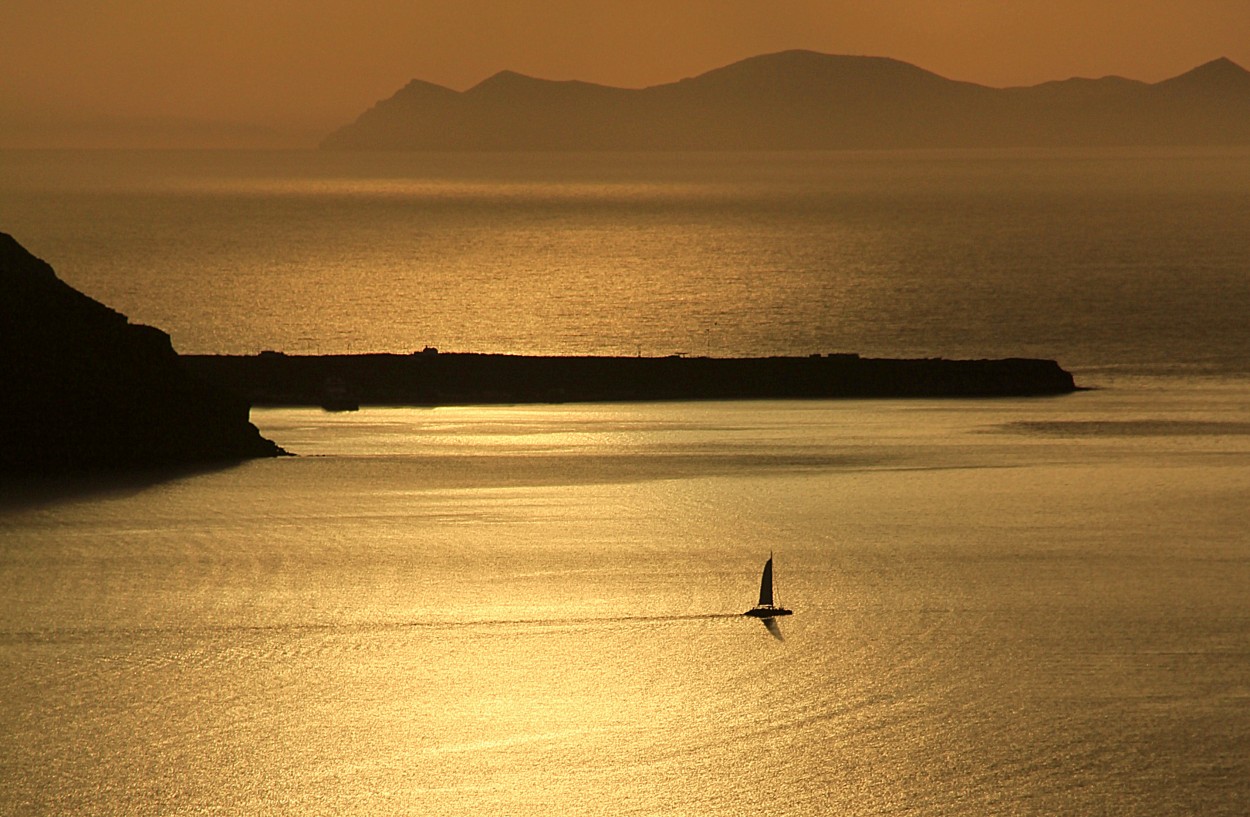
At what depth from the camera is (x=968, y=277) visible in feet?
340

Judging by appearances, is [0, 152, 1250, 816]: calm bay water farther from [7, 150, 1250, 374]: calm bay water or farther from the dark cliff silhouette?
[7, 150, 1250, 374]: calm bay water

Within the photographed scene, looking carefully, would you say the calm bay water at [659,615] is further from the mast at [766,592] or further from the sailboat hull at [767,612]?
the mast at [766,592]

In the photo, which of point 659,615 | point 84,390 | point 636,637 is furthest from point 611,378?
point 636,637

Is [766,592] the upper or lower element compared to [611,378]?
lower

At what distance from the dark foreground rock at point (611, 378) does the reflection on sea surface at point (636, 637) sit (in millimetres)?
11183

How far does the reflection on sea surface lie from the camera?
1875 cm

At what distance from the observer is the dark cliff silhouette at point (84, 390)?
124 ft

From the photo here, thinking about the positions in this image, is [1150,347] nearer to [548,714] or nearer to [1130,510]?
[1130,510]

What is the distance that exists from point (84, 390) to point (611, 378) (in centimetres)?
2066

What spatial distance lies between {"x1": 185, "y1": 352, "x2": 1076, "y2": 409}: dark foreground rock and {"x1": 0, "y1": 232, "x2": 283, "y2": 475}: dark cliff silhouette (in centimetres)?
1219

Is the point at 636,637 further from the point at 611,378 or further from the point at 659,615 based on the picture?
the point at 611,378

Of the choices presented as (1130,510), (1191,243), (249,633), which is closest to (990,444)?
(1130,510)

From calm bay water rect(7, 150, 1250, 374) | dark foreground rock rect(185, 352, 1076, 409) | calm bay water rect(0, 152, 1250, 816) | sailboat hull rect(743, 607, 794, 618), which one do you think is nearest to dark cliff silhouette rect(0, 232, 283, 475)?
calm bay water rect(0, 152, 1250, 816)

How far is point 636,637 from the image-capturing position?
2447 centimetres
